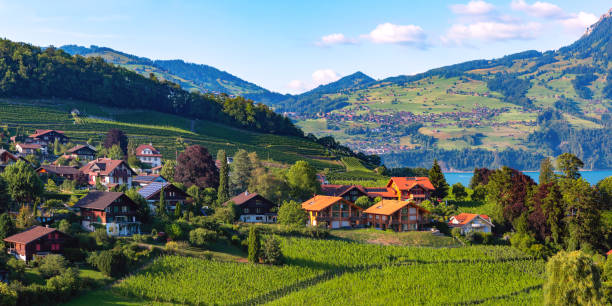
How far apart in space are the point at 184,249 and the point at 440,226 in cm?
3438

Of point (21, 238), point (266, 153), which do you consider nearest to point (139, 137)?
point (266, 153)

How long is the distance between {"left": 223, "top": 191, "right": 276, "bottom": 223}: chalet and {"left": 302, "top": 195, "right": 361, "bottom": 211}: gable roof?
464 cm

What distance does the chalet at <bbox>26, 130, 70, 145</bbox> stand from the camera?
11622cm

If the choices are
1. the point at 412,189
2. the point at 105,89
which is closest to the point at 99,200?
the point at 412,189

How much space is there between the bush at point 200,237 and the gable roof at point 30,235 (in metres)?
13.3

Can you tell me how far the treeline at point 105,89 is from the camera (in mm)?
146250

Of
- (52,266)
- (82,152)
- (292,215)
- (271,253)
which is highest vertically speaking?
(82,152)

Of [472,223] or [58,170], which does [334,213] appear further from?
[58,170]

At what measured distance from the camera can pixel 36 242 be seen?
57438mm

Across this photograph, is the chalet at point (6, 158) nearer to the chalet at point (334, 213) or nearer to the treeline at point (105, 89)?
the chalet at point (334, 213)

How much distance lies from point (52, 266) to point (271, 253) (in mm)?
20341

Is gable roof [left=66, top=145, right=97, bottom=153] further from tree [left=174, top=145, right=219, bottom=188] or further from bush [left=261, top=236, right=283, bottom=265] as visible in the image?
bush [left=261, top=236, right=283, bottom=265]

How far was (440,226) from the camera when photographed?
8206 cm

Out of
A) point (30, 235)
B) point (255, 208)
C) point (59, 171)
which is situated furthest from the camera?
point (59, 171)
